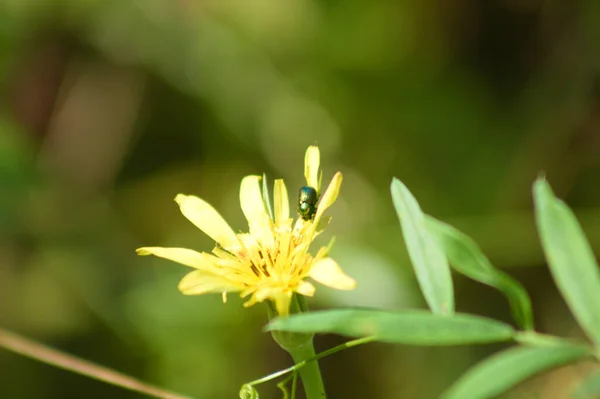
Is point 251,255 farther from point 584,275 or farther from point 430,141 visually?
point 430,141

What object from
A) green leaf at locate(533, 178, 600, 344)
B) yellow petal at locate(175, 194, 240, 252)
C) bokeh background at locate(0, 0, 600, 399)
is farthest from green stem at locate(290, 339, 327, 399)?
bokeh background at locate(0, 0, 600, 399)

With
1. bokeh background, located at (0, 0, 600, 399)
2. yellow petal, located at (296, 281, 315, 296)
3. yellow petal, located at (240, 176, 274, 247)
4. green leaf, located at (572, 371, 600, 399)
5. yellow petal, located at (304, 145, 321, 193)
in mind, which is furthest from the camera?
bokeh background, located at (0, 0, 600, 399)

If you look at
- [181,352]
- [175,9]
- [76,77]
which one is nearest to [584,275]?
[181,352]

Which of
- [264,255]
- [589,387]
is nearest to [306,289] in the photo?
[264,255]

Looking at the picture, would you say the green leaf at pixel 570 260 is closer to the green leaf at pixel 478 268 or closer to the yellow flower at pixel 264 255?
the green leaf at pixel 478 268

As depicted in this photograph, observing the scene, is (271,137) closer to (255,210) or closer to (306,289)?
(255,210)

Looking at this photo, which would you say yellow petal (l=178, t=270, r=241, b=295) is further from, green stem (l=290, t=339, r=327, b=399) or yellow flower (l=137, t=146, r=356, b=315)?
green stem (l=290, t=339, r=327, b=399)

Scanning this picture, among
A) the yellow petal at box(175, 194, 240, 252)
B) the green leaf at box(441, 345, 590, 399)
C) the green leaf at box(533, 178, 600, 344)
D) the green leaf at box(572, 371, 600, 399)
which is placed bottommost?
the green leaf at box(572, 371, 600, 399)
